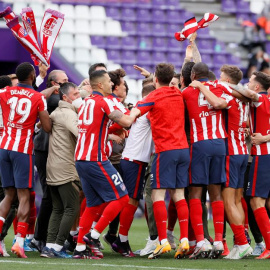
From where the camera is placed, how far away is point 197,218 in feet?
22.8

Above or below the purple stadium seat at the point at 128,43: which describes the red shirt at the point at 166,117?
below

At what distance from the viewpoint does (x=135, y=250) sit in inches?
327

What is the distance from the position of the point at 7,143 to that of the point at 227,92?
7.56ft

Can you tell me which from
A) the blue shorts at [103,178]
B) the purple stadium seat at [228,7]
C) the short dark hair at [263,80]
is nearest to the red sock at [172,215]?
the blue shorts at [103,178]

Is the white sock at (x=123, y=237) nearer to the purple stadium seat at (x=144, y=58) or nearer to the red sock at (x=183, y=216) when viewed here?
the red sock at (x=183, y=216)

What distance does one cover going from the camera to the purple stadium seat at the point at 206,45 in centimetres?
1873

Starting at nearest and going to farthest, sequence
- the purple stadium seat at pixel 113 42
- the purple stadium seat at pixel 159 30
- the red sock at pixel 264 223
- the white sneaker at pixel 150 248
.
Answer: the red sock at pixel 264 223 → the white sneaker at pixel 150 248 → the purple stadium seat at pixel 113 42 → the purple stadium seat at pixel 159 30

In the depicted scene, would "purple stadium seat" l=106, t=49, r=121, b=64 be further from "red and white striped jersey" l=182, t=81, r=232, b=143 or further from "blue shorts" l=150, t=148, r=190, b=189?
"blue shorts" l=150, t=148, r=190, b=189

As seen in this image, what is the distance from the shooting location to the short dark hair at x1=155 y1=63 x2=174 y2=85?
7.03m

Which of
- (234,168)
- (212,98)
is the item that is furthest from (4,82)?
(234,168)

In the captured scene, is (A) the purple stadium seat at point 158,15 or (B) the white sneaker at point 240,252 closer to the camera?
(B) the white sneaker at point 240,252

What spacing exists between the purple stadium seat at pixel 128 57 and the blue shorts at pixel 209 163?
420 inches

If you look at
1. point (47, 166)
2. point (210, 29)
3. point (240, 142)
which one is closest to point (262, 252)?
point (240, 142)

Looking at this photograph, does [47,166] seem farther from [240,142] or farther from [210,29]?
[210,29]
